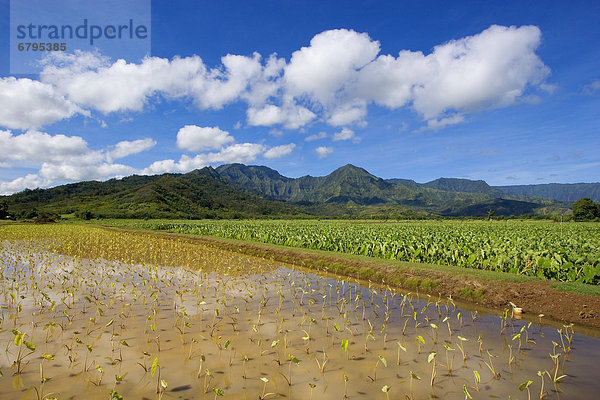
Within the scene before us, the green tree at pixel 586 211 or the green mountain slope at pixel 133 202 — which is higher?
the green mountain slope at pixel 133 202

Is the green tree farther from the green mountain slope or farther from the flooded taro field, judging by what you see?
the green mountain slope

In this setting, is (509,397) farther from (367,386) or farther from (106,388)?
(106,388)

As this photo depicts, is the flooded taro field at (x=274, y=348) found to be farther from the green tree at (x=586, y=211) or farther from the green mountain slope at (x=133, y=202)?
the green mountain slope at (x=133, y=202)

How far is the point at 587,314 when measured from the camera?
8.73 meters

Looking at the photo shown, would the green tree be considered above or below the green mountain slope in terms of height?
below

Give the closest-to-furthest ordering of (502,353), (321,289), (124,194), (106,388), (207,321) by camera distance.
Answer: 1. (106,388)
2. (502,353)
3. (207,321)
4. (321,289)
5. (124,194)

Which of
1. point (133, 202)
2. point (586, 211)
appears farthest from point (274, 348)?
point (133, 202)

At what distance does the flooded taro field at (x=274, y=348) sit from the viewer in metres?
5.02

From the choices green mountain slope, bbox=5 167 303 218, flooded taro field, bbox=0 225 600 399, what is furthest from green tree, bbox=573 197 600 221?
green mountain slope, bbox=5 167 303 218

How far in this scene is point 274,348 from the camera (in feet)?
21.3

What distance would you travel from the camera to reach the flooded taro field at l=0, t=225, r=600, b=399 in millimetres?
5016

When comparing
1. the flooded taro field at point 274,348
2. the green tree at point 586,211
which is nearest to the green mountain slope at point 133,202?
the flooded taro field at point 274,348

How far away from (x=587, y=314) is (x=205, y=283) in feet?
40.9

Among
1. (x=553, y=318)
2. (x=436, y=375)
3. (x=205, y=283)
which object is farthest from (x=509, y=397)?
(x=205, y=283)
